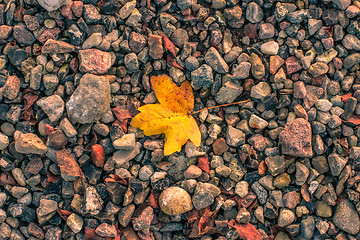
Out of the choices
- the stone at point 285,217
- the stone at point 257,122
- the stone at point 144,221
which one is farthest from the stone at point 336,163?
the stone at point 144,221

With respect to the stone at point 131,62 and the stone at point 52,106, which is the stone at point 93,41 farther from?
the stone at point 52,106

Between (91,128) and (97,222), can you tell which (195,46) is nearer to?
(91,128)

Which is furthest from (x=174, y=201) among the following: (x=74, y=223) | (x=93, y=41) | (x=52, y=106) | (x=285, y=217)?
(x=93, y=41)

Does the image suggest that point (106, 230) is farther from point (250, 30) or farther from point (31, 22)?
point (250, 30)

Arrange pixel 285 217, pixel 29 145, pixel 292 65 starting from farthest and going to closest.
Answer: pixel 292 65 < pixel 285 217 < pixel 29 145

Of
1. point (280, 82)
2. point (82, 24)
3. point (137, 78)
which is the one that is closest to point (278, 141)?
point (280, 82)

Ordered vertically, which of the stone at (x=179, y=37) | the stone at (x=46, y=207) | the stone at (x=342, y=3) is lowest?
the stone at (x=46, y=207)
